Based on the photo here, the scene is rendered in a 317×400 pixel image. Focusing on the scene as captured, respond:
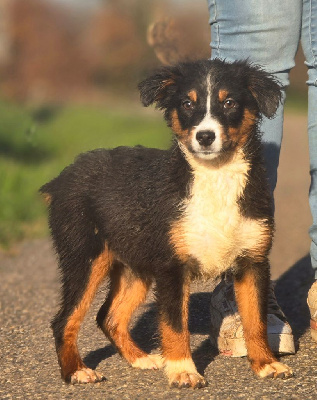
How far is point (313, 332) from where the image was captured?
4957 mm

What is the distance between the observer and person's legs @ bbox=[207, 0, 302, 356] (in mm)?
4742

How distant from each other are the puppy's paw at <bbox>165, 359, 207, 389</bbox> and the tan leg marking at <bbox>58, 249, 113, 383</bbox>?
0.44m

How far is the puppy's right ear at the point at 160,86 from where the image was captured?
4664 millimetres

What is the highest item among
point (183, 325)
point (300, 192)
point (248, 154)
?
point (248, 154)

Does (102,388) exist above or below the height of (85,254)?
below

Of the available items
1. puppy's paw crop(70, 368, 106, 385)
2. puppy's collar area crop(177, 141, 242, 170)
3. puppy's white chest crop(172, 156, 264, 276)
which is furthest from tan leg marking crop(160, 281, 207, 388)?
puppy's collar area crop(177, 141, 242, 170)

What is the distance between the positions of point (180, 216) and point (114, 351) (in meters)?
1.23

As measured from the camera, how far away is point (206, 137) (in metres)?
4.20

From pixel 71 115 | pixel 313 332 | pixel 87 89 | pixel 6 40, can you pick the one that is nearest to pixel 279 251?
pixel 313 332

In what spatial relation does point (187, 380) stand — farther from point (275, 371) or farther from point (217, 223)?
point (217, 223)

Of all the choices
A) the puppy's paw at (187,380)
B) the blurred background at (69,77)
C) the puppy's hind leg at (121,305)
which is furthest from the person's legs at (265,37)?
the blurred background at (69,77)

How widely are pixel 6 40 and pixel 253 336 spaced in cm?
2106

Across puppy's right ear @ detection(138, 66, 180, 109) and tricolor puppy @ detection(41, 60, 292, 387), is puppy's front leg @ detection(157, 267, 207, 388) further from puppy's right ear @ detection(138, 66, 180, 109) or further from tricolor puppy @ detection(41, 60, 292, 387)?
puppy's right ear @ detection(138, 66, 180, 109)

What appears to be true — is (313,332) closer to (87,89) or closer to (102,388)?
(102,388)
